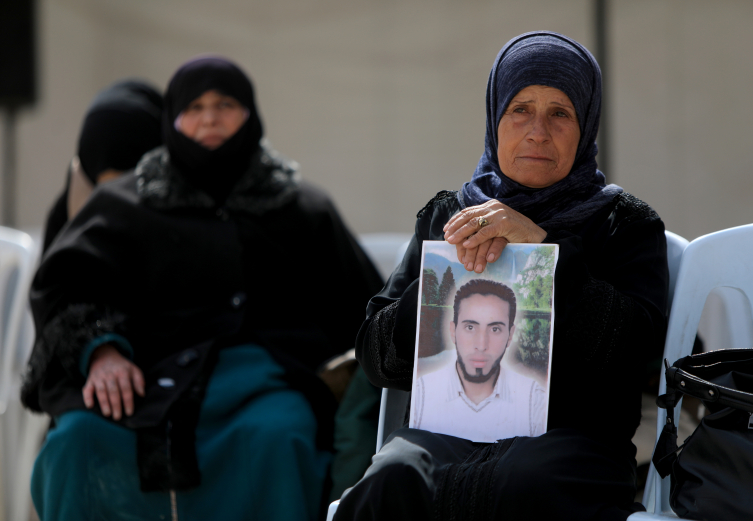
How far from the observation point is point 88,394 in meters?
2.37

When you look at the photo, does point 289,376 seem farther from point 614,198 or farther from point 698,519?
point 698,519

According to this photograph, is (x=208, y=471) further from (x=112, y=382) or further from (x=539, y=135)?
(x=539, y=135)

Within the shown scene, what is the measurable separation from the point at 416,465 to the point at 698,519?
0.53 m

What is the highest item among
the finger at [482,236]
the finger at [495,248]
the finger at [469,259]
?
the finger at [482,236]

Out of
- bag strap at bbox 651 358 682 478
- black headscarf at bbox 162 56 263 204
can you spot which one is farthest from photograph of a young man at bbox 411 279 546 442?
black headscarf at bbox 162 56 263 204

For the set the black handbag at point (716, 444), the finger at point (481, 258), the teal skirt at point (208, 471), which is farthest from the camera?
the teal skirt at point (208, 471)

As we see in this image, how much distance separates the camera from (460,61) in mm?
4309

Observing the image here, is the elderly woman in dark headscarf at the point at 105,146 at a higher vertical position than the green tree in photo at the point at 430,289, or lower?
higher

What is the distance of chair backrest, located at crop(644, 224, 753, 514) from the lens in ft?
5.89

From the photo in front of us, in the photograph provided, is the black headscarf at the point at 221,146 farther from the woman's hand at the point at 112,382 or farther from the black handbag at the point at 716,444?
the black handbag at the point at 716,444

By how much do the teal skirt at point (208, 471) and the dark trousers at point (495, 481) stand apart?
0.74m

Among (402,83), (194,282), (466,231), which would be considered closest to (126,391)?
(194,282)

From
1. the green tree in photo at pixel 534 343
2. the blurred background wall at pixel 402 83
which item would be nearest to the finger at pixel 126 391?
the green tree in photo at pixel 534 343

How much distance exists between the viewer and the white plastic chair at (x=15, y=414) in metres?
2.82
